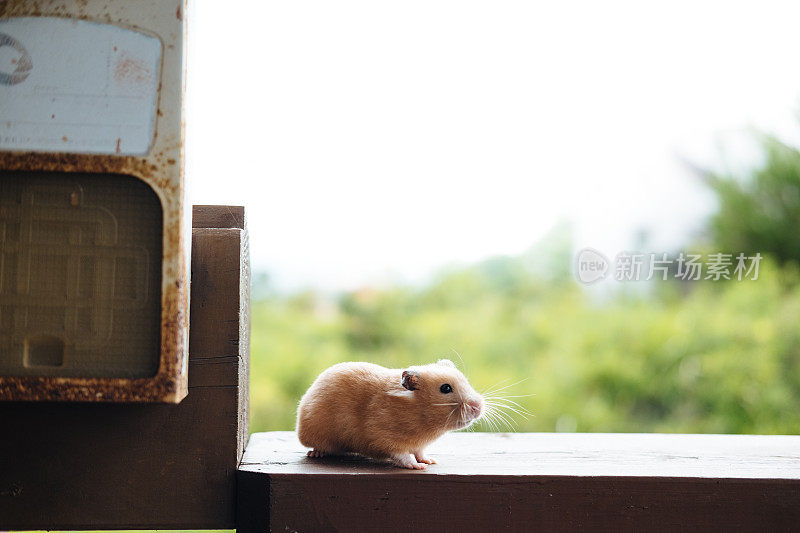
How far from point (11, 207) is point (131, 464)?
39cm

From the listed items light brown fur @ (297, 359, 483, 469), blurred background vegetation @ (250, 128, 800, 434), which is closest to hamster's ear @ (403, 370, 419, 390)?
light brown fur @ (297, 359, 483, 469)

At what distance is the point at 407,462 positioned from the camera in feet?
3.45

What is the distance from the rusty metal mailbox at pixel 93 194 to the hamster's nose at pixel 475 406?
0.47 meters

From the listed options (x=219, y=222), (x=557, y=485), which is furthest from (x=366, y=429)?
(x=219, y=222)

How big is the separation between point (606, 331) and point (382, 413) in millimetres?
1966

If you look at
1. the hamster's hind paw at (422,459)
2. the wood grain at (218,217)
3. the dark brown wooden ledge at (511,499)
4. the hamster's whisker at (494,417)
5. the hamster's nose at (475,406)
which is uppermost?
the wood grain at (218,217)

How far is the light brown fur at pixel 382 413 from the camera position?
3.59 ft

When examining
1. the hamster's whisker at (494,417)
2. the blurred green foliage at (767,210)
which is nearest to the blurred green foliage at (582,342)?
the blurred green foliage at (767,210)

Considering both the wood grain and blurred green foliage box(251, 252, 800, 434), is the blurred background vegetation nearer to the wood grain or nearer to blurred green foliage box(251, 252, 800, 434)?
blurred green foliage box(251, 252, 800, 434)

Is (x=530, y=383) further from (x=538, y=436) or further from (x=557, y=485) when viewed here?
(x=557, y=485)

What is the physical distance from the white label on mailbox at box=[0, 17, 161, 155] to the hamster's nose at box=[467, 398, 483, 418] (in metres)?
0.62

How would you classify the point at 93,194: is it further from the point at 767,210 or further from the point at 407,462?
the point at 767,210

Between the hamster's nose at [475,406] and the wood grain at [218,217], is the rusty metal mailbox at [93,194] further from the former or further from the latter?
the hamster's nose at [475,406]

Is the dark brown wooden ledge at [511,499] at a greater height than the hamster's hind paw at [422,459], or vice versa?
the hamster's hind paw at [422,459]
